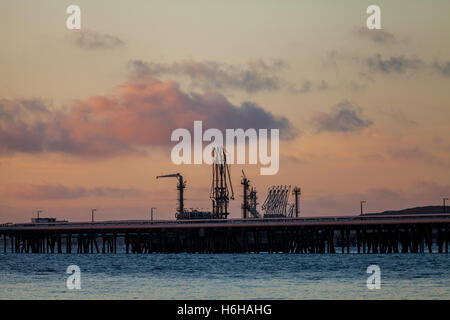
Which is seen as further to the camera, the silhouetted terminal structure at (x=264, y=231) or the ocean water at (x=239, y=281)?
the silhouetted terminal structure at (x=264, y=231)

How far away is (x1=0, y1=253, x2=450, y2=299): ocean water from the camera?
5703 centimetres

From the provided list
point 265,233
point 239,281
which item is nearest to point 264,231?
point 265,233

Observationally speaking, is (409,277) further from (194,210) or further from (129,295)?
(194,210)

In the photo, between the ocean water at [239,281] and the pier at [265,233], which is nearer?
the ocean water at [239,281]

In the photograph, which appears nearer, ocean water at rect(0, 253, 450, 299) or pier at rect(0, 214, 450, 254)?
ocean water at rect(0, 253, 450, 299)

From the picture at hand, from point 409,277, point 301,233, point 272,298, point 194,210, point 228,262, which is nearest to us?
point 272,298

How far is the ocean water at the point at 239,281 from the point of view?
5703 centimetres

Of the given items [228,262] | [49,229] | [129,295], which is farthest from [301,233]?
[129,295]

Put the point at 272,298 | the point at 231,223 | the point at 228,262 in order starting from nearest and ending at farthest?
the point at 272,298 < the point at 228,262 < the point at 231,223
